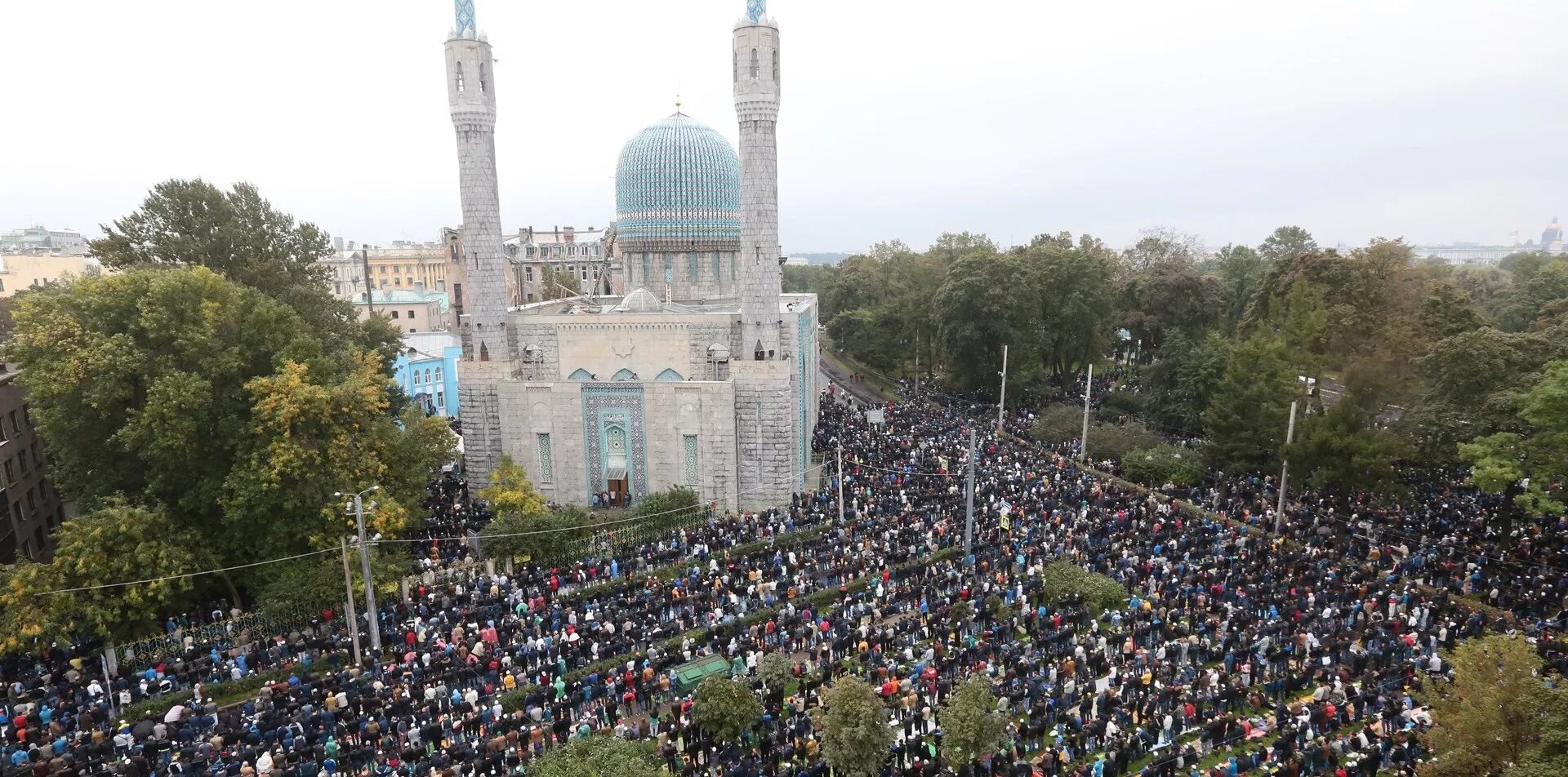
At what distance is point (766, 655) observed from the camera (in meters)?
18.7

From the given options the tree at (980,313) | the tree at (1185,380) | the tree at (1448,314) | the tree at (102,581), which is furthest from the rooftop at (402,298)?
the tree at (1448,314)

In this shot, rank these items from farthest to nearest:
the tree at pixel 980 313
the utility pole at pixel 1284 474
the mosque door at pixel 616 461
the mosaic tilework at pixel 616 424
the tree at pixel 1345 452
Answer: the tree at pixel 980 313
the mosque door at pixel 616 461
the mosaic tilework at pixel 616 424
the utility pole at pixel 1284 474
the tree at pixel 1345 452

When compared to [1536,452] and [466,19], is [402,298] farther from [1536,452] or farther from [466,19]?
[1536,452]

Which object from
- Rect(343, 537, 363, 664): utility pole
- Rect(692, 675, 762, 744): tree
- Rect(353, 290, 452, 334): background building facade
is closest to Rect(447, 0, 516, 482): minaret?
Rect(343, 537, 363, 664): utility pole

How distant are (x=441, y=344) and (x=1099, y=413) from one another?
37.2 m

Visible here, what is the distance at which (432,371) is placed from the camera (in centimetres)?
4891

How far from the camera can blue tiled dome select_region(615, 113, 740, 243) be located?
123ft

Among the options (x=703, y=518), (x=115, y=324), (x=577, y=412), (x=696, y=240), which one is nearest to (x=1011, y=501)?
(x=703, y=518)

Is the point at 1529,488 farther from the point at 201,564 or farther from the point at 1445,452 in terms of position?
the point at 201,564

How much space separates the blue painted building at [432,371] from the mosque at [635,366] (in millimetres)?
16641

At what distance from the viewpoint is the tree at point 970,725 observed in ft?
46.4

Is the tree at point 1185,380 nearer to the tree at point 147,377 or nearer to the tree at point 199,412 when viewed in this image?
the tree at point 199,412

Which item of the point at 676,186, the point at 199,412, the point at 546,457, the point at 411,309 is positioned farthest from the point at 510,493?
the point at 411,309

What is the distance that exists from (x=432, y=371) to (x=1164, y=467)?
38.5 m
